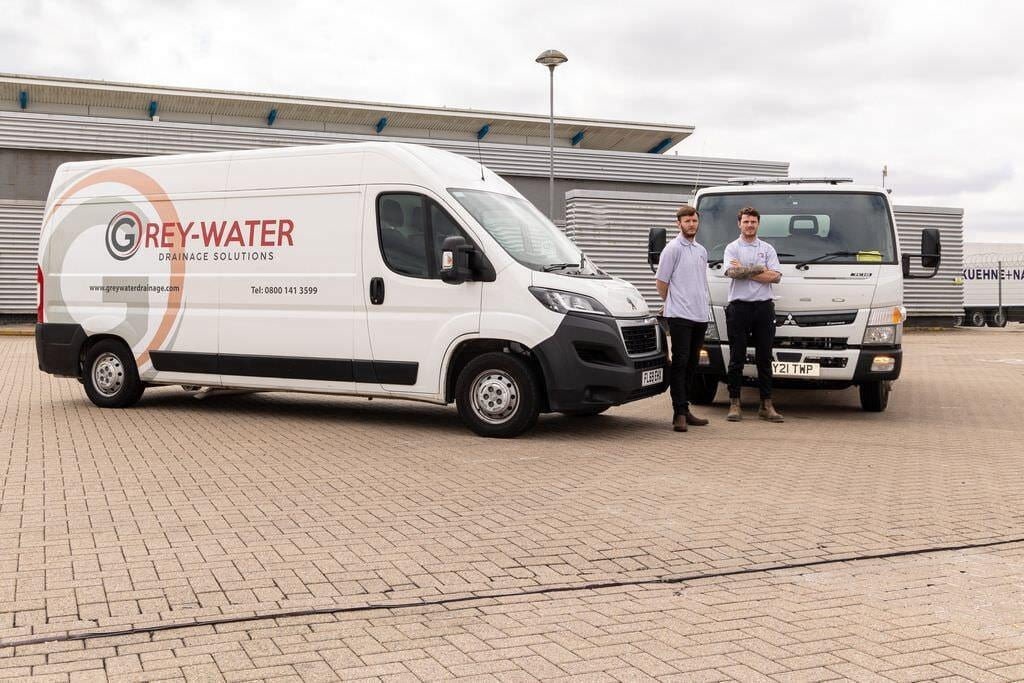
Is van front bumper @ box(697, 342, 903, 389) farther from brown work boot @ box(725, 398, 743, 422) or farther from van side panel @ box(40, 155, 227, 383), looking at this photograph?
van side panel @ box(40, 155, 227, 383)

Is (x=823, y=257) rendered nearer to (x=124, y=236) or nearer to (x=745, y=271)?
(x=745, y=271)

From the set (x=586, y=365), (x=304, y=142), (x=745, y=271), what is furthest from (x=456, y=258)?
(x=304, y=142)

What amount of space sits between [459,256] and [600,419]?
2553 millimetres

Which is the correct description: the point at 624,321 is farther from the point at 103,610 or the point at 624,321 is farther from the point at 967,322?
the point at 967,322

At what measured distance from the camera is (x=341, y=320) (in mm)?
9703

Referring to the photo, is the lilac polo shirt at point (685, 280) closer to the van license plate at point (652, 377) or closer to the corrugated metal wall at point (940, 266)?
the van license plate at point (652, 377)

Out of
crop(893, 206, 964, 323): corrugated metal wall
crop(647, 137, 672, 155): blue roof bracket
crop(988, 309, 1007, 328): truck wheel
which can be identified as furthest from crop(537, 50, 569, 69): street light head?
crop(647, 137, 672, 155): blue roof bracket

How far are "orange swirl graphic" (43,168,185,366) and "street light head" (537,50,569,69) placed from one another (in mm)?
13539

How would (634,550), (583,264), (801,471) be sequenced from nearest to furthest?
1. (634,550)
2. (801,471)
3. (583,264)

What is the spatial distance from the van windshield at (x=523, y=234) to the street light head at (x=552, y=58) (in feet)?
45.3

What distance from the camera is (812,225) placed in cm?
1123

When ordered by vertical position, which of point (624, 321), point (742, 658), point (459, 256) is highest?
point (459, 256)

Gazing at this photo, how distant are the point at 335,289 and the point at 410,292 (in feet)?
2.66

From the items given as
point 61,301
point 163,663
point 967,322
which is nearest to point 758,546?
point 163,663
